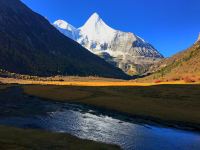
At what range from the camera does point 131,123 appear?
6219 centimetres

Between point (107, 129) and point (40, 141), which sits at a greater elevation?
point (40, 141)

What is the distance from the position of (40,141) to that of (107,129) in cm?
1779

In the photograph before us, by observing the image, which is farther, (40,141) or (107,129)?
(107,129)

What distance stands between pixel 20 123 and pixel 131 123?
60.7 ft

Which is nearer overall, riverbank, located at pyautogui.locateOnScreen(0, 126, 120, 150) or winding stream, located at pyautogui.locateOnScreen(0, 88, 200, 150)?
riverbank, located at pyautogui.locateOnScreen(0, 126, 120, 150)

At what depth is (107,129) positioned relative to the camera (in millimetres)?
55406

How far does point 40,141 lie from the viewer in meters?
39.3

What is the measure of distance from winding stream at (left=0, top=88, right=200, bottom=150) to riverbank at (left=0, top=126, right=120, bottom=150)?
4.61 metres

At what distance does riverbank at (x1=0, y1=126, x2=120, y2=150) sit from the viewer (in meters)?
36.2

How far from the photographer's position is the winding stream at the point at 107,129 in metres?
45.6

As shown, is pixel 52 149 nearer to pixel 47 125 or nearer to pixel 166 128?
pixel 47 125

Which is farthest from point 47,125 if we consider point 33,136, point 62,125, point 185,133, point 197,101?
point 197,101

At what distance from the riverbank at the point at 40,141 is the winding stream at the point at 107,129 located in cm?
461

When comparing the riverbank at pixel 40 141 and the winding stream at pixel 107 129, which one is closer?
the riverbank at pixel 40 141
